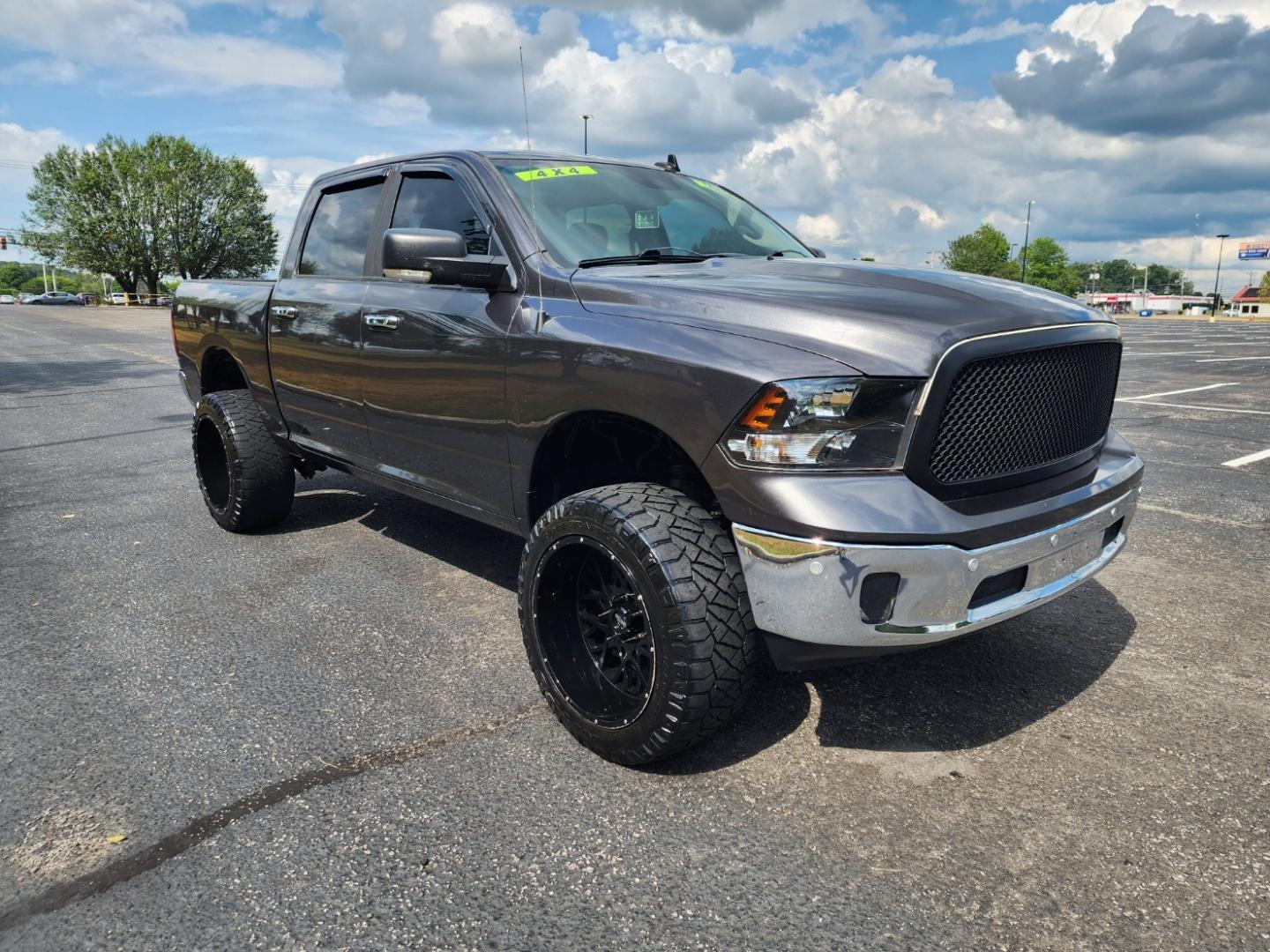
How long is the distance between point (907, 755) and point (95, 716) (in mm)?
2577

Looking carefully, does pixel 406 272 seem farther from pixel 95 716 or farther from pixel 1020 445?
pixel 1020 445

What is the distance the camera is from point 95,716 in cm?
291

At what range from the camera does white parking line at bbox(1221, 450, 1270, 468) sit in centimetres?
684

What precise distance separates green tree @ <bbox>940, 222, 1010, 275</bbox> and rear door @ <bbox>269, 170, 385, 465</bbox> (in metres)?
104

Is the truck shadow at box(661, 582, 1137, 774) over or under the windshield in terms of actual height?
under

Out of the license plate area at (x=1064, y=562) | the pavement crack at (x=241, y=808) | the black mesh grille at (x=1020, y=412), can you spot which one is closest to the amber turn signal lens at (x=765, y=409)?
the black mesh grille at (x=1020, y=412)

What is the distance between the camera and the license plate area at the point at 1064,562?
8.10 feet

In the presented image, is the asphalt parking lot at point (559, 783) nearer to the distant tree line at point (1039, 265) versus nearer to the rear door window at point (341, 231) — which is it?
the rear door window at point (341, 231)

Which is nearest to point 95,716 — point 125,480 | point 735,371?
point 735,371

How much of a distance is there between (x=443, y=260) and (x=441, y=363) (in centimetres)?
49

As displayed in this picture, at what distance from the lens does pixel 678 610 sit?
2.30m

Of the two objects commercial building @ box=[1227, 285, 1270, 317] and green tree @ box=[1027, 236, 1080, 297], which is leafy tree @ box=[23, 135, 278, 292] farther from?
green tree @ box=[1027, 236, 1080, 297]

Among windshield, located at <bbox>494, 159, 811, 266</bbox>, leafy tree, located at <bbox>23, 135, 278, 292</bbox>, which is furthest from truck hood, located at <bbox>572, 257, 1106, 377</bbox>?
leafy tree, located at <bbox>23, 135, 278, 292</bbox>

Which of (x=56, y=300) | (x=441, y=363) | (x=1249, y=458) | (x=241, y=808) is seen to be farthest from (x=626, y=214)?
(x=56, y=300)
